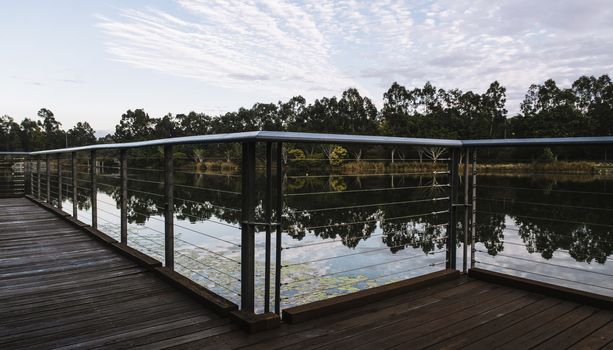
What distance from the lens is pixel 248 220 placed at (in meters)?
1.93

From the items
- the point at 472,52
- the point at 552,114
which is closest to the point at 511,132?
the point at 552,114

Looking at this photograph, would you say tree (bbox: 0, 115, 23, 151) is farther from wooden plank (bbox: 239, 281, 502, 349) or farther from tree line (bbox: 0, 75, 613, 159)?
wooden plank (bbox: 239, 281, 502, 349)

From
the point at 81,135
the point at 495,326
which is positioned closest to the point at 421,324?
the point at 495,326

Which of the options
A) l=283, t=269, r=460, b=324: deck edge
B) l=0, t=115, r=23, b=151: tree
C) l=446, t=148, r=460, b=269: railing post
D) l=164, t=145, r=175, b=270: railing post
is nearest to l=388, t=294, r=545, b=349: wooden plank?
l=283, t=269, r=460, b=324: deck edge

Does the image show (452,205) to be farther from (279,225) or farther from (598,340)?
(279,225)

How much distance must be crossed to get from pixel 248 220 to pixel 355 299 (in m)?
0.72

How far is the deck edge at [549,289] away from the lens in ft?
7.14

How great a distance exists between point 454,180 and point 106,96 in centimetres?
2307

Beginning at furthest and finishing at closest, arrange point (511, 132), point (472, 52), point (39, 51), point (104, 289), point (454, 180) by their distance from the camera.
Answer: point (511, 132), point (472, 52), point (39, 51), point (454, 180), point (104, 289)

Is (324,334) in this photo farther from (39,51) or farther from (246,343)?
(39,51)

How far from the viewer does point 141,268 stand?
288 centimetres

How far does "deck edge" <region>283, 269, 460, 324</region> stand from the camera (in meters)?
1.95

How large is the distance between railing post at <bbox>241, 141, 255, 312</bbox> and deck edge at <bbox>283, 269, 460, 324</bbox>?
0.20m

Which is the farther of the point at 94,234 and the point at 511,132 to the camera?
the point at 511,132
